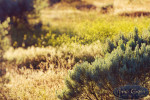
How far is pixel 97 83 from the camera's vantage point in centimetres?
369

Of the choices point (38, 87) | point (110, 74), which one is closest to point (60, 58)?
point (38, 87)

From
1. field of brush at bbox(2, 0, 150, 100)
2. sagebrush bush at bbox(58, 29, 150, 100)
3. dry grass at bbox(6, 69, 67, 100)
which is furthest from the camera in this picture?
field of brush at bbox(2, 0, 150, 100)

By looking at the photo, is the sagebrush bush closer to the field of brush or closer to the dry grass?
the field of brush

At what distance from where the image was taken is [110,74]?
367cm

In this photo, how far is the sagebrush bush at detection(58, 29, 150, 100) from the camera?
3578 mm

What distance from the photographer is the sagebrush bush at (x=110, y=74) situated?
11.7 feet

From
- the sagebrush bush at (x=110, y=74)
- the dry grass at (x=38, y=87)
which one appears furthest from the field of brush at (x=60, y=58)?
the sagebrush bush at (x=110, y=74)

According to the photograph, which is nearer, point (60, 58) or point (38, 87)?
point (38, 87)

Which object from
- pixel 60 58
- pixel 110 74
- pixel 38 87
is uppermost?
pixel 110 74

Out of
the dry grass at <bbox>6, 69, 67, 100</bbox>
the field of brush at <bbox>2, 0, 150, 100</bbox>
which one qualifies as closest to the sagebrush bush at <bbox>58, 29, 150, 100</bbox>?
the field of brush at <bbox>2, 0, 150, 100</bbox>

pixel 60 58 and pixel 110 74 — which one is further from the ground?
pixel 110 74

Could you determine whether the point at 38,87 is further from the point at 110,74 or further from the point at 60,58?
the point at 110,74

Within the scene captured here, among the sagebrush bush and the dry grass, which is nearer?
the sagebrush bush

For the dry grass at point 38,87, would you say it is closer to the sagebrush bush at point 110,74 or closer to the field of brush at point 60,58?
the field of brush at point 60,58
